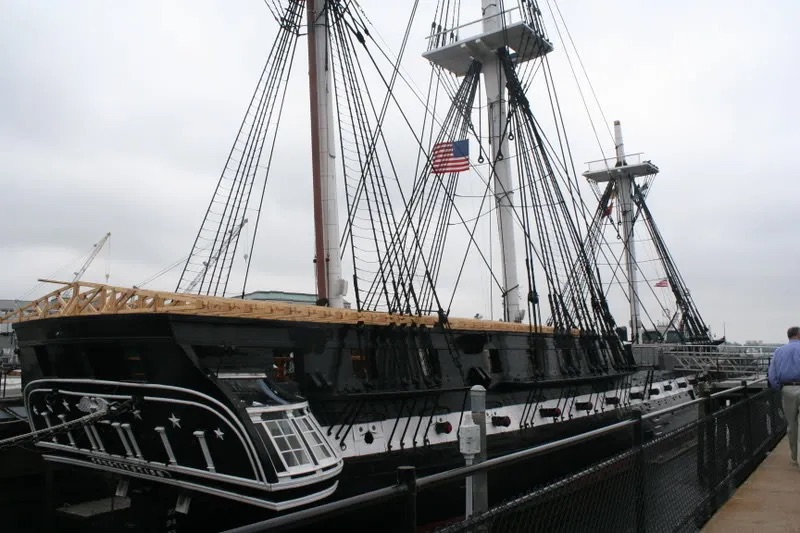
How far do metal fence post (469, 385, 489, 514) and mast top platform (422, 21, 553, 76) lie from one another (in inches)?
703

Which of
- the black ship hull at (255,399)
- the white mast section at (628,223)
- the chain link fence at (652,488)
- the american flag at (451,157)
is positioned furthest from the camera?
the white mast section at (628,223)

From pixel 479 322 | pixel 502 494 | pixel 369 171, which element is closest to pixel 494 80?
pixel 369 171

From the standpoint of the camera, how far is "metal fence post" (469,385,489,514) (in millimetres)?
4363

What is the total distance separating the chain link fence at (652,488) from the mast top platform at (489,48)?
15860 mm

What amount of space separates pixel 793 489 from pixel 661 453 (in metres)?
3.28

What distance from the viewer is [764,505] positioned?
7.23 meters

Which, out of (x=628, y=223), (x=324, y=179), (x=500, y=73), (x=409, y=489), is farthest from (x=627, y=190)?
(x=409, y=489)

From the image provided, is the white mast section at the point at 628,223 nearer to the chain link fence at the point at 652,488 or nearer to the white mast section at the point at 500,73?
the white mast section at the point at 500,73

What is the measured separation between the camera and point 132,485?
854 centimetres

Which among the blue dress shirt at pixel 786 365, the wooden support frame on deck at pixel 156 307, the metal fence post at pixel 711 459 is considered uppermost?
the wooden support frame on deck at pixel 156 307

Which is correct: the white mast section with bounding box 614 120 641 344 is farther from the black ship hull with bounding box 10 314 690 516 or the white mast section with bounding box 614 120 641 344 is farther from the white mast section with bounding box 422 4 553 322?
the black ship hull with bounding box 10 314 690 516

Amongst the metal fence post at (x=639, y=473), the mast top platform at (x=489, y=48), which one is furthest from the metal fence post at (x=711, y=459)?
the mast top platform at (x=489, y=48)

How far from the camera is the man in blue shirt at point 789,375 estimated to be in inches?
333

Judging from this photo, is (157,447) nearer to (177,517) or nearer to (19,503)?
(177,517)
